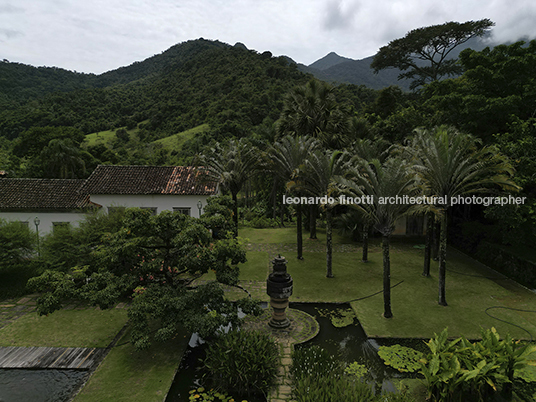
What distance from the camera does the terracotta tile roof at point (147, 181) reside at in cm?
2041

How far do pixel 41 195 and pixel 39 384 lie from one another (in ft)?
51.0

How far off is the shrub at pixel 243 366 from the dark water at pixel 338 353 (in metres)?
0.27

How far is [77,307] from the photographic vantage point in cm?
1133

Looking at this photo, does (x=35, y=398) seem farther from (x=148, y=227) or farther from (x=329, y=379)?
(x=329, y=379)

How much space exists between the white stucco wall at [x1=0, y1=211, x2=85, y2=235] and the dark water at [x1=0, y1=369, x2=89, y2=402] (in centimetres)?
1280

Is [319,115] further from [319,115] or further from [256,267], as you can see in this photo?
[256,267]

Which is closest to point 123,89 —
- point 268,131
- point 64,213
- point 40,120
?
point 40,120

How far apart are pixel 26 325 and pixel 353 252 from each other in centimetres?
1478

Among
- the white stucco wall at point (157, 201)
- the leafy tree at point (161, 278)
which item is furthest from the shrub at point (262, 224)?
the leafy tree at point (161, 278)

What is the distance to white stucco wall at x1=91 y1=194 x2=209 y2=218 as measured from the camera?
2050 cm

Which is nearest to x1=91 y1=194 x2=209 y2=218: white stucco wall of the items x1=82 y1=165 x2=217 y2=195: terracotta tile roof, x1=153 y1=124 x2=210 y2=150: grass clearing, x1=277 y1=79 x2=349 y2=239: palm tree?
x1=82 y1=165 x2=217 y2=195: terracotta tile roof

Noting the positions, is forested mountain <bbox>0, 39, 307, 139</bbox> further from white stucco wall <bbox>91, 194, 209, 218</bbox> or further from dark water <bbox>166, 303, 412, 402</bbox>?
dark water <bbox>166, 303, 412, 402</bbox>

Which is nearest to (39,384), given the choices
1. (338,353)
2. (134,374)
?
(134,374)

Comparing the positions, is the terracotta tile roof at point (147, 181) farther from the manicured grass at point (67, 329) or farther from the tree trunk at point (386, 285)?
the tree trunk at point (386, 285)
